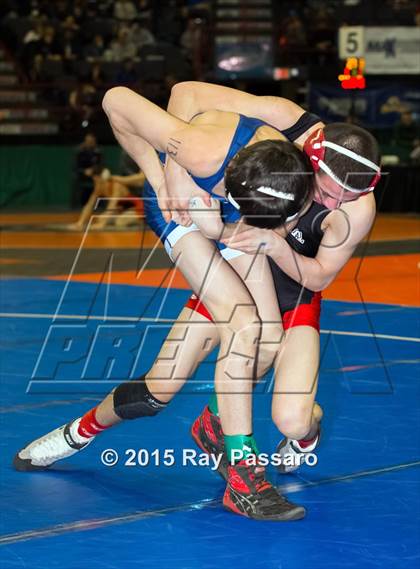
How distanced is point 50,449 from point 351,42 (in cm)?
1769

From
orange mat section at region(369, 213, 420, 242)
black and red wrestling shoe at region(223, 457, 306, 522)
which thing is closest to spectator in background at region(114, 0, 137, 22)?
orange mat section at region(369, 213, 420, 242)

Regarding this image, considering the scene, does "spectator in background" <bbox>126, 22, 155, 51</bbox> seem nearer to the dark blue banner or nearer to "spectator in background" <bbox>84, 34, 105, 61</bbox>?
"spectator in background" <bbox>84, 34, 105, 61</bbox>

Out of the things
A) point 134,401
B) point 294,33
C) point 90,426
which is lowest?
point 294,33

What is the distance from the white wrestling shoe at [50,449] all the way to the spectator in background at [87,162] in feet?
50.4

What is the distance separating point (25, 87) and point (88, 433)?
71.0 ft

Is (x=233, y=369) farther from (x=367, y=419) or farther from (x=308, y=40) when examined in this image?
(x=308, y=40)

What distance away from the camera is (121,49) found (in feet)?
84.6

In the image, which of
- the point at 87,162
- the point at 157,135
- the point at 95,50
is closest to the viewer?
the point at 157,135

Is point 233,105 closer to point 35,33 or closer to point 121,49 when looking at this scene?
point 121,49

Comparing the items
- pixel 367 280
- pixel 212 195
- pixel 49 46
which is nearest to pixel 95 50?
pixel 49 46

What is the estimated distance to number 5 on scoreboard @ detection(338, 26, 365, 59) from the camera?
21531 mm

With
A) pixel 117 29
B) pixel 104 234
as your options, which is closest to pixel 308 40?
pixel 117 29

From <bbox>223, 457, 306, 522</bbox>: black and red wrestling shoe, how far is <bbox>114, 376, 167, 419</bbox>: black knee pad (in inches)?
21.2

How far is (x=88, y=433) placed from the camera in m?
5.06
